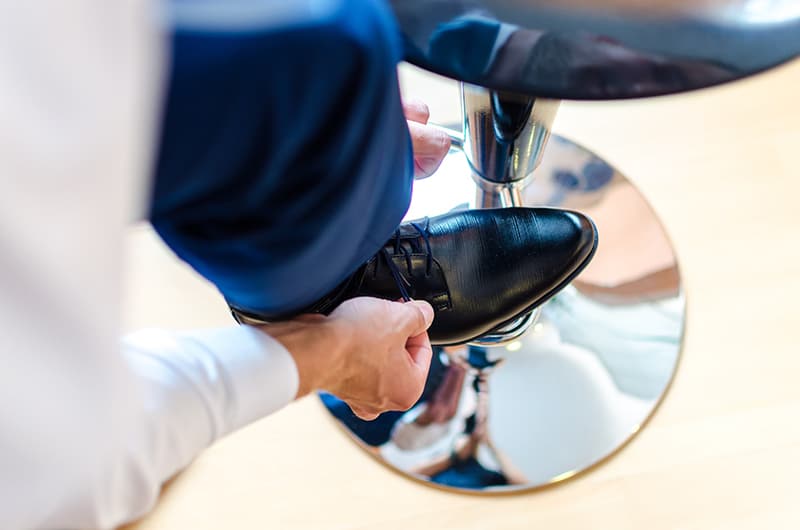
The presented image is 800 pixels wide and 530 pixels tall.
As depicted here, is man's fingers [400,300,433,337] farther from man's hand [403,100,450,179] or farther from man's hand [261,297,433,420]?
man's hand [403,100,450,179]

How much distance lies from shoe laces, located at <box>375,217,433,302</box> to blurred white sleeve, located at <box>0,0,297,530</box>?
0.30 meters

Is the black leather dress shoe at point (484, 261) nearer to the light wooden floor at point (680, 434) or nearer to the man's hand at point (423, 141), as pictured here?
the man's hand at point (423, 141)

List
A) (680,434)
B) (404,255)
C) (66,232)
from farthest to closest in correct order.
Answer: (680,434) → (404,255) → (66,232)

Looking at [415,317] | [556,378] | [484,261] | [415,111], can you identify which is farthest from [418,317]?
[556,378]

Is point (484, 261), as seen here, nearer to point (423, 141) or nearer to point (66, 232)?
point (423, 141)

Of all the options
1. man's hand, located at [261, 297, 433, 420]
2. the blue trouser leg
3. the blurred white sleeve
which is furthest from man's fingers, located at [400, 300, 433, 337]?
the blurred white sleeve

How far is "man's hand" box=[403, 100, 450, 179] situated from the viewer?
631 millimetres

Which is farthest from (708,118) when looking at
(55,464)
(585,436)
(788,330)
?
(55,464)

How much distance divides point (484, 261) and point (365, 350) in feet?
0.60

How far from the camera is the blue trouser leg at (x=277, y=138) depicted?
26 cm

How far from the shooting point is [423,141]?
63 cm

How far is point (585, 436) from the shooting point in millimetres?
797

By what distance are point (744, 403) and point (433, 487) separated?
14.7 inches

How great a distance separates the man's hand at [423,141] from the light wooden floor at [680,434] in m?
0.34
